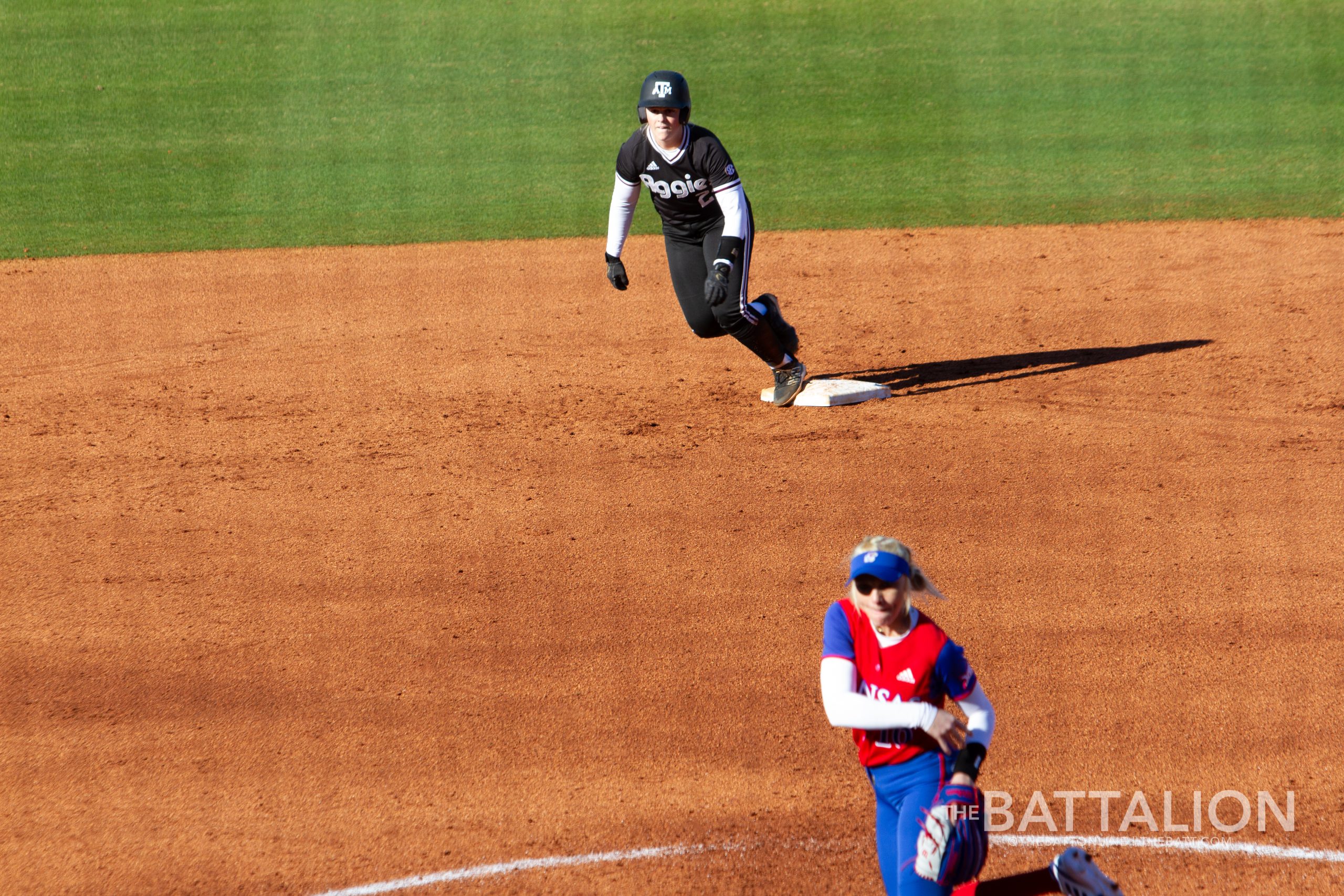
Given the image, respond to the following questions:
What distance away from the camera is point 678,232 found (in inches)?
363

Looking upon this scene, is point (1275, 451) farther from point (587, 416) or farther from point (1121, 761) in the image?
point (587, 416)

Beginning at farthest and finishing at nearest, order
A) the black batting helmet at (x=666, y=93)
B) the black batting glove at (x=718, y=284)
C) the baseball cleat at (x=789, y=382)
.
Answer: the baseball cleat at (x=789, y=382)
the black batting glove at (x=718, y=284)
the black batting helmet at (x=666, y=93)

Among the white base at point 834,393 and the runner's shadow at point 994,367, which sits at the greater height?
the runner's shadow at point 994,367

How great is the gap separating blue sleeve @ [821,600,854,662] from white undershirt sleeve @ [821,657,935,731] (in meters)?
0.03

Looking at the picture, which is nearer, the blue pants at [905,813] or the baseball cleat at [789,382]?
the blue pants at [905,813]

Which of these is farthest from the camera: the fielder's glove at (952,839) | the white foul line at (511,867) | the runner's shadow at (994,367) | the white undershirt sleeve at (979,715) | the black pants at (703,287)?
the runner's shadow at (994,367)

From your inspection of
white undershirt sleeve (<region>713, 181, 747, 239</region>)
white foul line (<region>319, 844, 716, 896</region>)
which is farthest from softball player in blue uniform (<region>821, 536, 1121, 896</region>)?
white undershirt sleeve (<region>713, 181, 747, 239</region>)

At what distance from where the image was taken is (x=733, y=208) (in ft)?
28.2

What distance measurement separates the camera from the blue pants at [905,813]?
13.7 ft

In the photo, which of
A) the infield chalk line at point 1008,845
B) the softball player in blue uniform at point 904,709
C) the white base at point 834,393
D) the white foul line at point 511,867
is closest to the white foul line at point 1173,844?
the infield chalk line at point 1008,845

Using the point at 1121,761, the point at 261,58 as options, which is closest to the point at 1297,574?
the point at 1121,761

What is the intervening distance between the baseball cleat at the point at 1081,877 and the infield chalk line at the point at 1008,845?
102cm

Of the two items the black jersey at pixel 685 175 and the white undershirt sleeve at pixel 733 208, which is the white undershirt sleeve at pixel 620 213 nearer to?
the black jersey at pixel 685 175

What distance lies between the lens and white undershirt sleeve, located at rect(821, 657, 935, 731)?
13.5 feet
